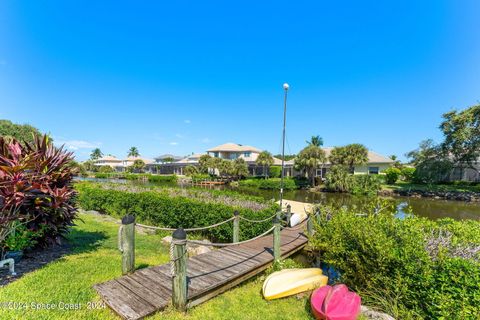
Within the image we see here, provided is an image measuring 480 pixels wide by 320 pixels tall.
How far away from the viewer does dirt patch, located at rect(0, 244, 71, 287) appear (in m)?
4.33

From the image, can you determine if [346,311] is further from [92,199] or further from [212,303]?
[92,199]

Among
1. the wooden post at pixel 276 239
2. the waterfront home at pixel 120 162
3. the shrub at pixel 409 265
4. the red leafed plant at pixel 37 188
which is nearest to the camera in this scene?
the shrub at pixel 409 265

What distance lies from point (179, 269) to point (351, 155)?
31.6 meters

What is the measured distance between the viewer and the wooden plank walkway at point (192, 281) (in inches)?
144

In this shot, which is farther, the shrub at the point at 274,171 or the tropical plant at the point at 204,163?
the tropical plant at the point at 204,163

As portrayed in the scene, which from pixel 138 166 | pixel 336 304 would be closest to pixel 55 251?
pixel 336 304

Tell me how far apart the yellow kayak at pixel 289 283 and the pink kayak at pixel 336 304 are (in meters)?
0.73

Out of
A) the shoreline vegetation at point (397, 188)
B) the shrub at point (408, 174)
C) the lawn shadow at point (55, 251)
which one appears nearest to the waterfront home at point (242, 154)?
the shoreline vegetation at point (397, 188)

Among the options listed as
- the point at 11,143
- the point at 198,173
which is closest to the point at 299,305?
the point at 11,143

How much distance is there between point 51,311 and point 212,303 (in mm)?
2474

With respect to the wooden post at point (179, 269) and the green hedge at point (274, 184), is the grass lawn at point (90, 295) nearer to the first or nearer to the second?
the wooden post at point (179, 269)

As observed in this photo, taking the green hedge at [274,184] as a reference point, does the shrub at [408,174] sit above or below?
above

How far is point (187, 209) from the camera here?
902 cm

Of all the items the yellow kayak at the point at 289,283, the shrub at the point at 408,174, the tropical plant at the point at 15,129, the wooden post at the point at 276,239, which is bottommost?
the yellow kayak at the point at 289,283
